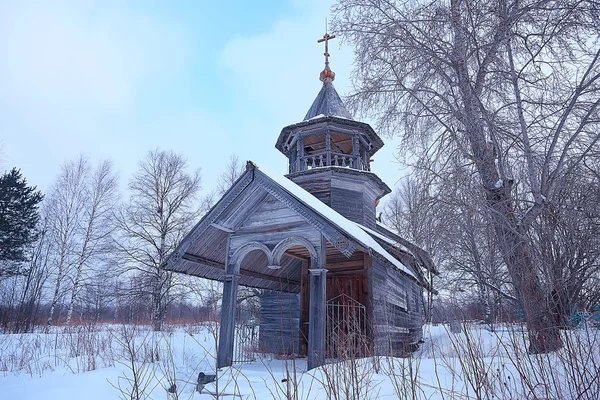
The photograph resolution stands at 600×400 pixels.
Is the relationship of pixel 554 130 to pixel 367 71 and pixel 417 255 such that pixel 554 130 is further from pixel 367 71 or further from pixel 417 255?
pixel 367 71

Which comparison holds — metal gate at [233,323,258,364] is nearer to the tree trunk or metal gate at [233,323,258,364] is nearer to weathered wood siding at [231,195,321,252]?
weathered wood siding at [231,195,321,252]

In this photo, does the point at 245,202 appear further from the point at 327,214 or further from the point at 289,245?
the point at 327,214

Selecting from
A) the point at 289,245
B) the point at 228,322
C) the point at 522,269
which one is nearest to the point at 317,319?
the point at 289,245

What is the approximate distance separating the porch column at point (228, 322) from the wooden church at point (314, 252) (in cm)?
2

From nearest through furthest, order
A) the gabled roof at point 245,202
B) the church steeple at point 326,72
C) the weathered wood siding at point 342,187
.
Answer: the gabled roof at point 245,202, the weathered wood siding at point 342,187, the church steeple at point 326,72

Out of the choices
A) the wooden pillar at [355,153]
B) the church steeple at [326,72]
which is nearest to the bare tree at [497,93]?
the wooden pillar at [355,153]

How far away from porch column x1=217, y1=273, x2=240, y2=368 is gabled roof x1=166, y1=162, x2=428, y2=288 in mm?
1325

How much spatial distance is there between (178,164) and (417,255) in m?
21.8

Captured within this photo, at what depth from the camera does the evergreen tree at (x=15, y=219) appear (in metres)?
25.4

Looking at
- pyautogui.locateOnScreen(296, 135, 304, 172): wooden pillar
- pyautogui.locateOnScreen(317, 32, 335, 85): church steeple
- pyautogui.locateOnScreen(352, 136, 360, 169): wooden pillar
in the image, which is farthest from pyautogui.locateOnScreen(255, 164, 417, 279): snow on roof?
pyautogui.locateOnScreen(317, 32, 335, 85): church steeple

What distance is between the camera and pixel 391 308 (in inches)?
466

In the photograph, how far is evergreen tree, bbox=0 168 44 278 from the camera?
2544cm

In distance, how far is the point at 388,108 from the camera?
9.29 meters

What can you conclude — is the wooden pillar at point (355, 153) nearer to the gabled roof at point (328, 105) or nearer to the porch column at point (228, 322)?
the gabled roof at point (328, 105)
